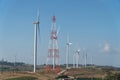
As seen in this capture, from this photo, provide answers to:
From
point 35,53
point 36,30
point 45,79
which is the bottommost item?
point 45,79

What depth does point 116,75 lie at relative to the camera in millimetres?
59531

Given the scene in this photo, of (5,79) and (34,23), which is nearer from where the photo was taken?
(5,79)

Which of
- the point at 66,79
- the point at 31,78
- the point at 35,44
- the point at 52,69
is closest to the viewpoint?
the point at 66,79

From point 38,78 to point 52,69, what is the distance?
31.7 metres

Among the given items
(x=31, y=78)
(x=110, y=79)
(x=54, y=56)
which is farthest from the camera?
(x=54, y=56)

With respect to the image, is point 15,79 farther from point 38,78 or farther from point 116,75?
point 116,75

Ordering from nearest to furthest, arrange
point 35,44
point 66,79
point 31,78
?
point 66,79 < point 31,78 < point 35,44

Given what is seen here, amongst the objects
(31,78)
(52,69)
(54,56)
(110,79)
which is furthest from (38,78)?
(52,69)

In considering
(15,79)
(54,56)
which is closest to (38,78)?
(15,79)

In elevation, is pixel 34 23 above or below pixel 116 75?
above

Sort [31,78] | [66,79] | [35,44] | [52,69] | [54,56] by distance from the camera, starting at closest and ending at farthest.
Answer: [66,79] → [31,78] → [35,44] → [54,56] → [52,69]

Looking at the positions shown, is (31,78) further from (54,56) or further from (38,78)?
(54,56)

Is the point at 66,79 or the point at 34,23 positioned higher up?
the point at 34,23

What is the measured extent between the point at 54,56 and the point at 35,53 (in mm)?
6654
